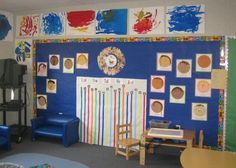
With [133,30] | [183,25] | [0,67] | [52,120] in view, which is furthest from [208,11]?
[0,67]

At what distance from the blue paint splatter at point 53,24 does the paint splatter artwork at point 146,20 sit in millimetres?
1334

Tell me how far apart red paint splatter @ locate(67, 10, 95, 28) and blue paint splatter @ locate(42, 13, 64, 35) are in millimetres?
194

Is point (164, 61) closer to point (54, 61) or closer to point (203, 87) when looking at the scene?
point (203, 87)

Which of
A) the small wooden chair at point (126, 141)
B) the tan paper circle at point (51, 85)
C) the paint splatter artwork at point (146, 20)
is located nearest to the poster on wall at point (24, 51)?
the tan paper circle at point (51, 85)

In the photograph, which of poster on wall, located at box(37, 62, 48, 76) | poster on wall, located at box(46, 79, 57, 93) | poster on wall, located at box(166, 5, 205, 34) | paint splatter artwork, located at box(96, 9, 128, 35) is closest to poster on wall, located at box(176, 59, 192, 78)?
poster on wall, located at box(166, 5, 205, 34)

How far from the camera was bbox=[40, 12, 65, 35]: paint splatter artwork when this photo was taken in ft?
16.5

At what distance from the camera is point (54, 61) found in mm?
5145

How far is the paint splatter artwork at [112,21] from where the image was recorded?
4578mm

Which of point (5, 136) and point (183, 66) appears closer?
point (183, 66)

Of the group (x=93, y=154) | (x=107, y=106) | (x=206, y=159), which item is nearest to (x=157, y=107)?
(x=107, y=106)

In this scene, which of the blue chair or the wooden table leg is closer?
the wooden table leg

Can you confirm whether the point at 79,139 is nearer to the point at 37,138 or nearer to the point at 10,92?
the point at 37,138

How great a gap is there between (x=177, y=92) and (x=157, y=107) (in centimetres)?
40

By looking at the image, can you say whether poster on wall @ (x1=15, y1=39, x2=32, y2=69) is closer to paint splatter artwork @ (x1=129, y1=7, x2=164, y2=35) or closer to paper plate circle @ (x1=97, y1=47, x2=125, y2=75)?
paper plate circle @ (x1=97, y1=47, x2=125, y2=75)
